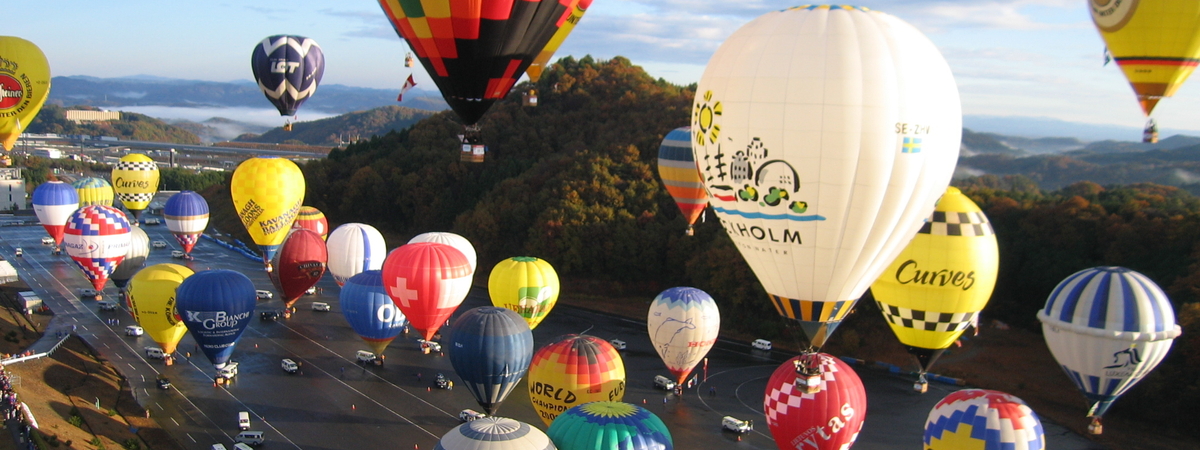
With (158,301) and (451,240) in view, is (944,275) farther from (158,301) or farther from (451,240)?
(158,301)

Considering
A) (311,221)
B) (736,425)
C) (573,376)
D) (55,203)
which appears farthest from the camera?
(55,203)

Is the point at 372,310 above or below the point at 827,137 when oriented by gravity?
below

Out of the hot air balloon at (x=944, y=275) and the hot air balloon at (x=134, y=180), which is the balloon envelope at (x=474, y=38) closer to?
the hot air balloon at (x=944, y=275)

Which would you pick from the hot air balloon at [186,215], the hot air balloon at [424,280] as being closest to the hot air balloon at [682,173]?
the hot air balloon at [424,280]

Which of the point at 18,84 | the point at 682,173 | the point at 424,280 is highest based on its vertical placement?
the point at 18,84

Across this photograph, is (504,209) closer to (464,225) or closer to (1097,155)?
(464,225)

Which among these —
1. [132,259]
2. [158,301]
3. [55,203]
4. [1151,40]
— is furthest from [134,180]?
[1151,40]

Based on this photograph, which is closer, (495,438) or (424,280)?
(495,438)

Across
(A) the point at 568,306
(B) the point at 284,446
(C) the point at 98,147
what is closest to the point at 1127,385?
(B) the point at 284,446
